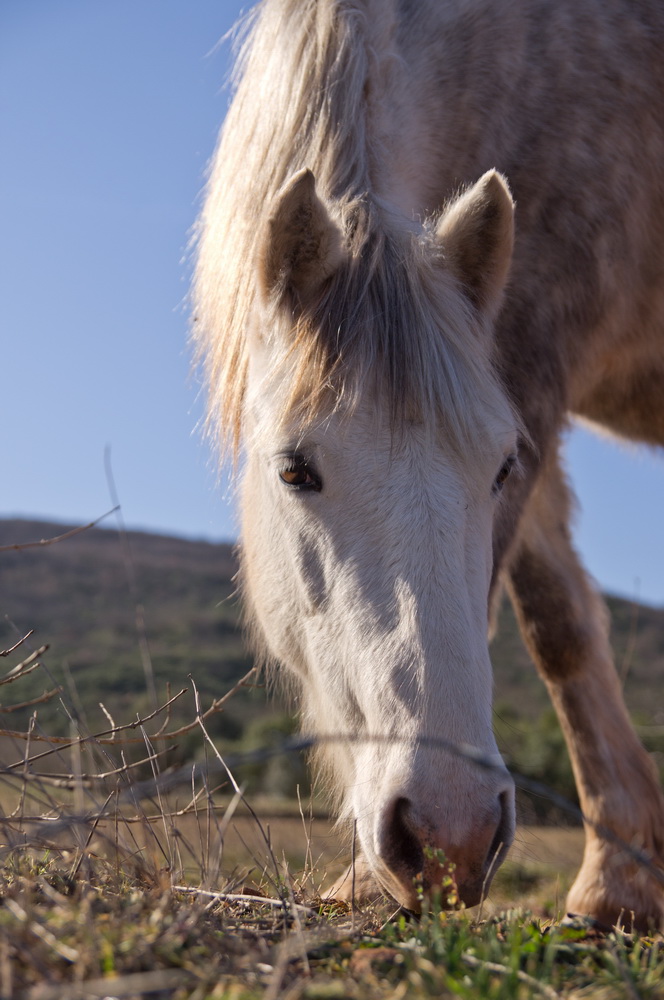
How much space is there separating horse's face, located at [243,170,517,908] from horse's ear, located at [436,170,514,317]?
494 mm

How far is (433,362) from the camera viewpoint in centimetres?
223

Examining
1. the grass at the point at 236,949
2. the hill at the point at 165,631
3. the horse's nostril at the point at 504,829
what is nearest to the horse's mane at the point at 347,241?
the horse's nostril at the point at 504,829

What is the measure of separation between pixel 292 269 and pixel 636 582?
2308 millimetres

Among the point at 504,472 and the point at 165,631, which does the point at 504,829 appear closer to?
the point at 504,472

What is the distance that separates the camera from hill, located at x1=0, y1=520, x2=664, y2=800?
38.9 ft

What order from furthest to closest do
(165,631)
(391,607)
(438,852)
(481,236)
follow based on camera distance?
(165,631)
(481,236)
(391,607)
(438,852)

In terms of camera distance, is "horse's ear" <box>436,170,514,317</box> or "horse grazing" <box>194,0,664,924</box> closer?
"horse grazing" <box>194,0,664,924</box>

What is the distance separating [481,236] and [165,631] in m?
16.8

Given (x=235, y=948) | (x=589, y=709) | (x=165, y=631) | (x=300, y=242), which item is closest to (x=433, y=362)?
(x=300, y=242)

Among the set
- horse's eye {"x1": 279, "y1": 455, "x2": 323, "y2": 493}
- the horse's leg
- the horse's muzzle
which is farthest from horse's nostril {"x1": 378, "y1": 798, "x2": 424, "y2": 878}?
the horse's leg

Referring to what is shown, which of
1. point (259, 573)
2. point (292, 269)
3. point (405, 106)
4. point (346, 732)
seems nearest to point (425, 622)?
point (346, 732)

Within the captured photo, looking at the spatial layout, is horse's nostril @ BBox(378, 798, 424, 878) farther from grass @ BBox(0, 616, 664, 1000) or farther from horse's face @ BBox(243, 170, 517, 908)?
grass @ BBox(0, 616, 664, 1000)

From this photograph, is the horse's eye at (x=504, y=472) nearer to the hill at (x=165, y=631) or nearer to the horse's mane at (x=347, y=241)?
the horse's mane at (x=347, y=241)

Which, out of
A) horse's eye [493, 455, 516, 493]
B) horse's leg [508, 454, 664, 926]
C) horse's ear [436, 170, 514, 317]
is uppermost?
horse's ear [436, 170, 514, 317]
